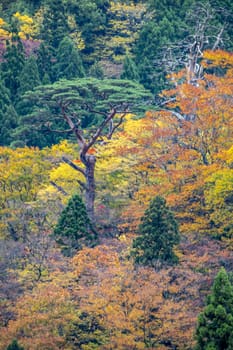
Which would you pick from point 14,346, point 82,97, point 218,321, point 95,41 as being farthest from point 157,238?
point 95,41

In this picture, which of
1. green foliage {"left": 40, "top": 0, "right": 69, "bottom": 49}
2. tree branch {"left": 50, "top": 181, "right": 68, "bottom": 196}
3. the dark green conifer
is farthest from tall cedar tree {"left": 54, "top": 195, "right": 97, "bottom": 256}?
green foliage {"left": 40, "top": 0, "right": 69, "bottom": 49}

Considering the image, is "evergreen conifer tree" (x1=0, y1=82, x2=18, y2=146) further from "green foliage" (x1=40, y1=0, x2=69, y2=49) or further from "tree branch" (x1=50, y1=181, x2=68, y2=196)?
"green foliage" (x1=40, y1=0, x2=69, y2=49)

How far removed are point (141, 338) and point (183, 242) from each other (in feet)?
19.7

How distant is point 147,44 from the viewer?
5306 cm

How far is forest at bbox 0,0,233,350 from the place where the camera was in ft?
92.4

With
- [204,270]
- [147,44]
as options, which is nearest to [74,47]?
[147,44]

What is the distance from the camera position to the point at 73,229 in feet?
110

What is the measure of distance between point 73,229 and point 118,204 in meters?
4.44

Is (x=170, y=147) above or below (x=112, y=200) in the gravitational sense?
above

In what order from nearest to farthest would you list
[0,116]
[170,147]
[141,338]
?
[141,338], [170,147], [0,116]

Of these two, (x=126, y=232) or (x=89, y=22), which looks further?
(x=89, y=22)

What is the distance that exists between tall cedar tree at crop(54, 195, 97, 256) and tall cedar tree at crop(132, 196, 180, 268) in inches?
101

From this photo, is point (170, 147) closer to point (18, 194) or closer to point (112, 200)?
point (112, 200)

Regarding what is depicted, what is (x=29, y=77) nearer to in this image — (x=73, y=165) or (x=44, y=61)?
(x=44, y=61)
